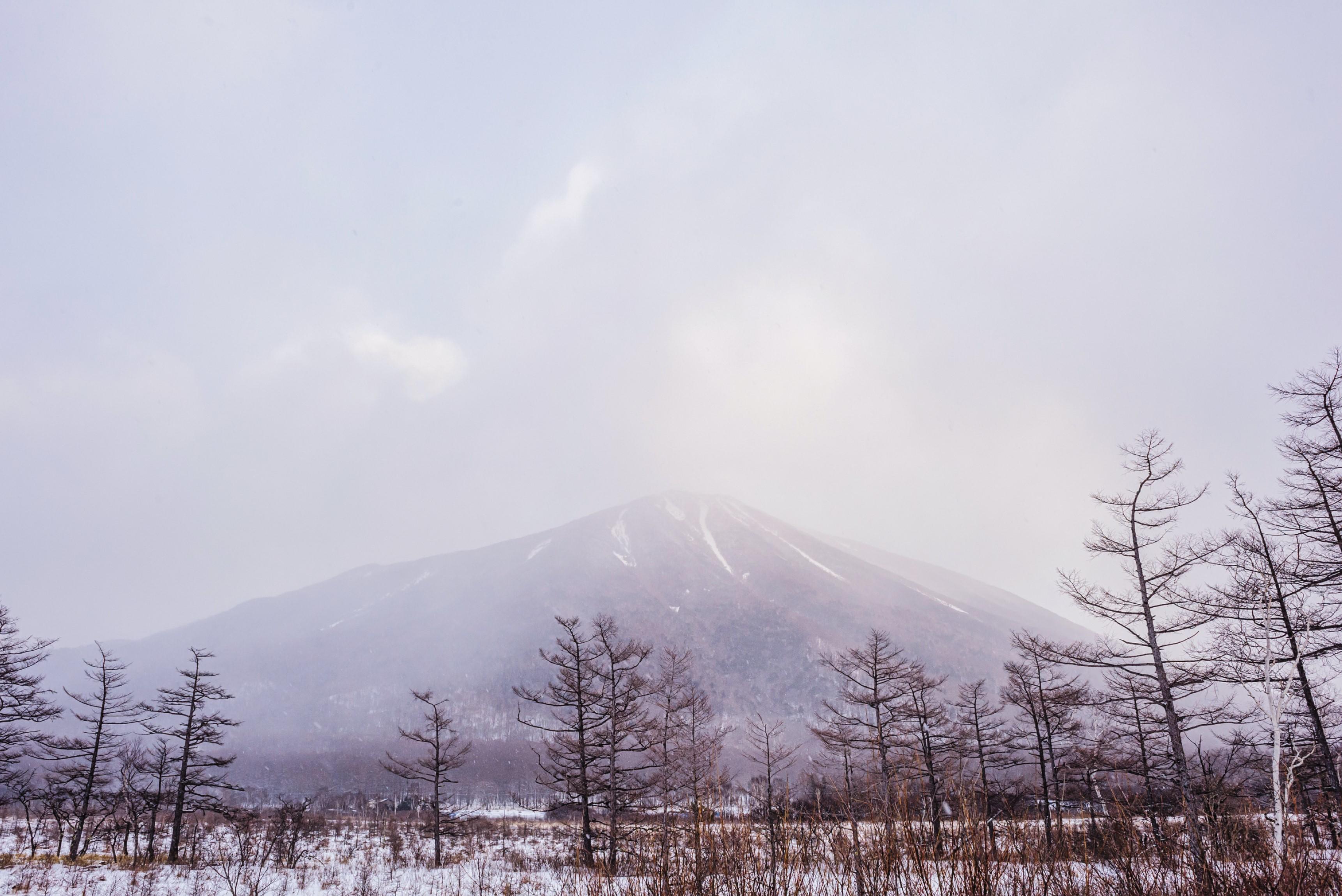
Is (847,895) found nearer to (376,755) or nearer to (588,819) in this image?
(588,819)

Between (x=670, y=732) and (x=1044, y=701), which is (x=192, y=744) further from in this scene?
(x=1044, y=701)

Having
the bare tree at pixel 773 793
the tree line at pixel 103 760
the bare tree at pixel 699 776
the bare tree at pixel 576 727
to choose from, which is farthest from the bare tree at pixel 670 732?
the tree line at pixel 103 760

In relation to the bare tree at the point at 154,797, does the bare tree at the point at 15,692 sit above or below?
above

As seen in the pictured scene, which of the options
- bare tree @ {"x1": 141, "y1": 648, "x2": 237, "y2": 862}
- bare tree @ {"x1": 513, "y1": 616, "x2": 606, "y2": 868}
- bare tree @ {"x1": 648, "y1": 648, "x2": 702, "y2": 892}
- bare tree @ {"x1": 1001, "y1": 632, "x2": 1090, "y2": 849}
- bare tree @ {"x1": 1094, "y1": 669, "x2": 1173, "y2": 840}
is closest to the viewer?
bare tree @ {"x1": 1094, "y1": 669, "x2": 1173, "y2": 840}

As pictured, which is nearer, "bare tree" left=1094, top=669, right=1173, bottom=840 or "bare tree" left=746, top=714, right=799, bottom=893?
"bare tree" left=746, top=714, right=799, bottom=893

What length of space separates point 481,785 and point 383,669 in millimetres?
104384

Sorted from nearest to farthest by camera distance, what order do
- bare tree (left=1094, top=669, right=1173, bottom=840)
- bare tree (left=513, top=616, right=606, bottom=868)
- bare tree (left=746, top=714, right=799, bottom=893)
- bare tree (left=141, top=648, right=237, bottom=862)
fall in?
bare tree (left=746, top=714, right=799, bottom=893), bare tree (left=1094, top=669, right=1173, bottom=840), bare tree (left=513, top=616, right=606, bottom=868), bare tree (left=141, top=648, right=237, bottom=862)

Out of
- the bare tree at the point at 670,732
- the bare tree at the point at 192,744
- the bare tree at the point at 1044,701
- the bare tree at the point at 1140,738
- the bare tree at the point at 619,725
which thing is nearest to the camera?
the bare tree at the point at 1140,738

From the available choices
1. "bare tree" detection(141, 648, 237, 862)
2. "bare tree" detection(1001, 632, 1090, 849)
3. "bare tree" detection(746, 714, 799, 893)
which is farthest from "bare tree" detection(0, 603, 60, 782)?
"bare tree" detection(1001, 632, 1090, 849)

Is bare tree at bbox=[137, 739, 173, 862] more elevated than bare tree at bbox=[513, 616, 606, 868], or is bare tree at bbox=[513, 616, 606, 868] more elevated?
bare tree at bbox=[513, 616, 606, 868]

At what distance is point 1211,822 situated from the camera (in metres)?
8.98

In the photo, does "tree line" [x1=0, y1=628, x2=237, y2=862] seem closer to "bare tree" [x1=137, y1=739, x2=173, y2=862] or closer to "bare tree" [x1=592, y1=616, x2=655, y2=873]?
"bare tree" [x1=137, y1=739, x2=173, y2=862]

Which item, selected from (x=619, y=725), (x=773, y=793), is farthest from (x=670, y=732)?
(x=773, y=793)

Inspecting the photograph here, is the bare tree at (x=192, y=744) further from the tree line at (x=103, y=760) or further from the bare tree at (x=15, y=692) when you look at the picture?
the bare tree at (x=15, y=692)
